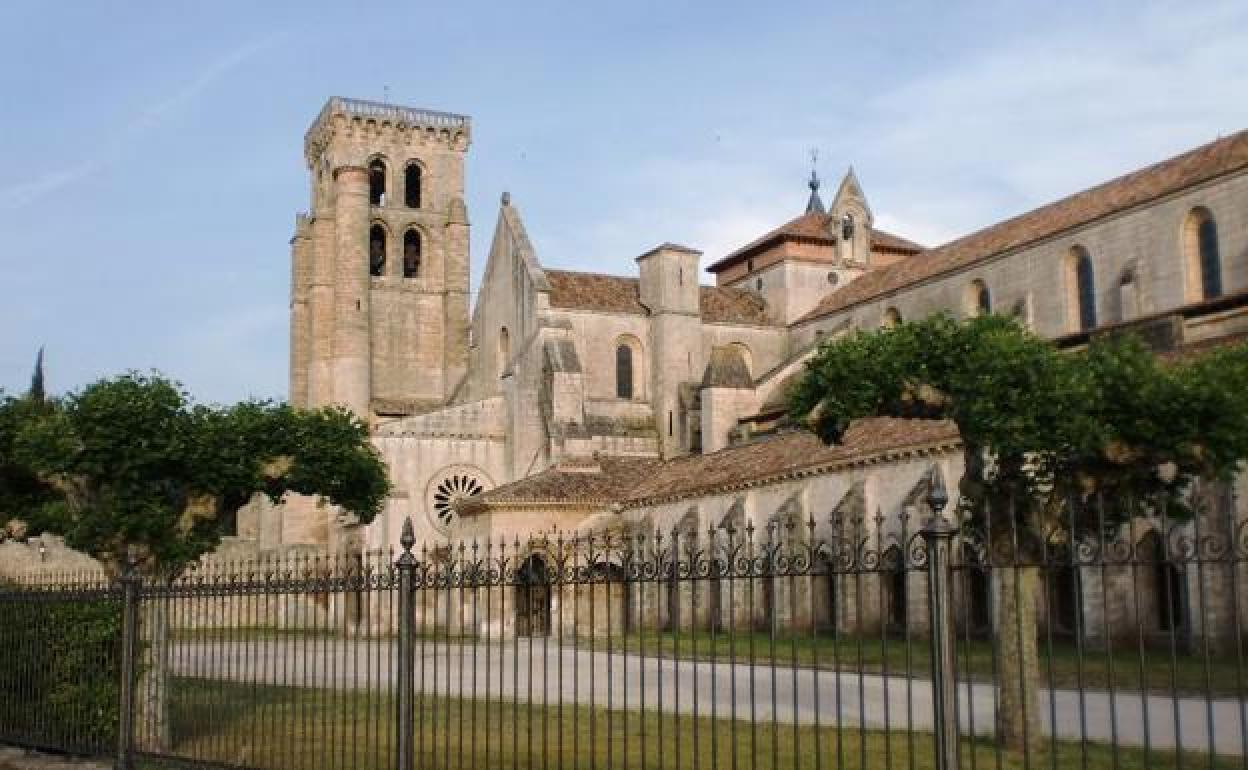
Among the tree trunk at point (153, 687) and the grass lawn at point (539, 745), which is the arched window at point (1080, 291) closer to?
the grass lawn at point (539, 745)

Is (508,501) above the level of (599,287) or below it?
below

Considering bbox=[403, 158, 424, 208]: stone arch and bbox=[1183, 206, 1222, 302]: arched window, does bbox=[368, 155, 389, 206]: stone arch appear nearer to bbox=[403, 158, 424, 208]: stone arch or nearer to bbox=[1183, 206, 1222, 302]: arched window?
bbox=[403, 158, 424, 208]: stone arch

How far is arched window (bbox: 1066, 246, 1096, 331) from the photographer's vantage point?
35.4 meters

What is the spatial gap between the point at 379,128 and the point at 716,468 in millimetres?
28200

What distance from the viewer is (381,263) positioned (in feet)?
191

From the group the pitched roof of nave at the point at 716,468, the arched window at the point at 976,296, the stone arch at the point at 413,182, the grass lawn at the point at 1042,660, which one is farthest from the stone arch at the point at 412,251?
the grass lawn at the point at 1042,660

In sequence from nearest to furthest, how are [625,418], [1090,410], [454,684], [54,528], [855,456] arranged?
1. [1090,410]
2. [54,528]
3. [454,684]
4. [855,456]
5. [625,418]

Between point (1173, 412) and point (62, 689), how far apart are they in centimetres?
1267

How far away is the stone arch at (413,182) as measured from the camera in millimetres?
59438

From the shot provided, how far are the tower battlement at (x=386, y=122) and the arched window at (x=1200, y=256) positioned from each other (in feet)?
117

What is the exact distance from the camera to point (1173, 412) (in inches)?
A: 620

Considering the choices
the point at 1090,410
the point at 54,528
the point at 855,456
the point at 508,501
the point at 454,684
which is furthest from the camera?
the point at 508,501

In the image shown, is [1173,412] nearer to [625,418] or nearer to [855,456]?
[855,456]

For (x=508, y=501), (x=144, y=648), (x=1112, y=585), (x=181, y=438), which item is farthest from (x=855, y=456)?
(x=144, y=648)
